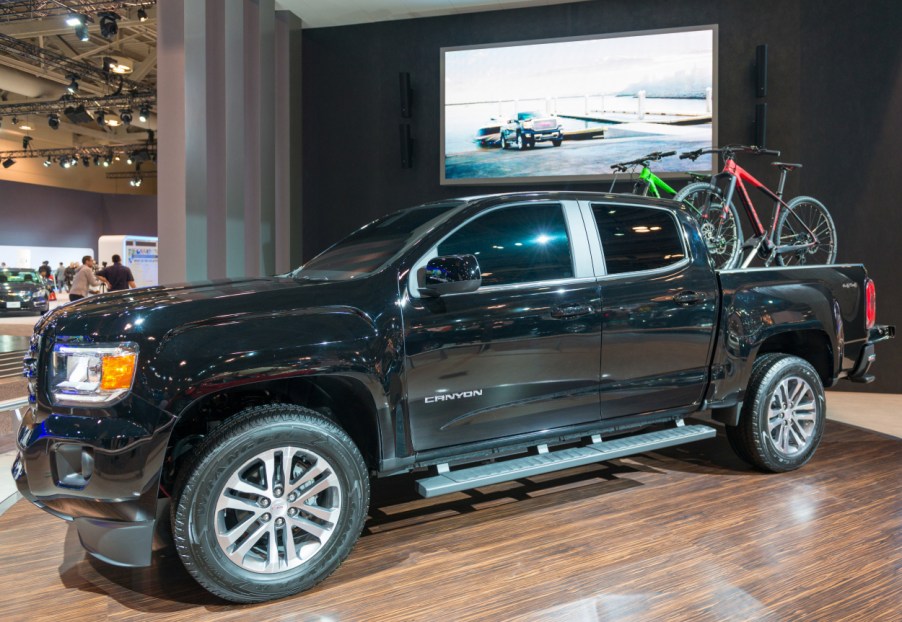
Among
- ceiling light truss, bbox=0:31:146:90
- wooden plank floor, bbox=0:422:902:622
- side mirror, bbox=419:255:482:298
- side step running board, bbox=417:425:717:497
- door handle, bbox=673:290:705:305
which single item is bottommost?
wooden plank floor, bbox=0:422:902:622

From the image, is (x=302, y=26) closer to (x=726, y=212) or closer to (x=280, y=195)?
(x=280, y=195)

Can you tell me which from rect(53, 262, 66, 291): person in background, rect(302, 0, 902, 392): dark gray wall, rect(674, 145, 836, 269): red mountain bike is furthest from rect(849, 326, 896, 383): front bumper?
rect(53, 262, 66, 291): person in background

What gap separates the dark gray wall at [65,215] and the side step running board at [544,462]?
74.0 ft

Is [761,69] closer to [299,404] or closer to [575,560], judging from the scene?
[575,560]

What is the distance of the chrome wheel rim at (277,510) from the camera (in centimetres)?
245

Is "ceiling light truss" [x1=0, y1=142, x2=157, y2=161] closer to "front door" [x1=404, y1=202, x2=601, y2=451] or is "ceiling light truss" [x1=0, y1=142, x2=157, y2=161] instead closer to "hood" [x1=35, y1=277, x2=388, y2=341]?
"hood" [x1=35, y1=277, x2=388, y2=341]

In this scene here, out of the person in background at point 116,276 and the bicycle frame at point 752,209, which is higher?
the bicycle frame at point 752,209

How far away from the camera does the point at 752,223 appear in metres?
5.91

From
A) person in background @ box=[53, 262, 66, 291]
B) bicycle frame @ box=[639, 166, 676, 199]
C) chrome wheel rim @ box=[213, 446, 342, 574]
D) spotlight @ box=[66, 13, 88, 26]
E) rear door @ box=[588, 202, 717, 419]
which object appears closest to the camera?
chrome wheel rim @ box=[213, 446, 342, 574]

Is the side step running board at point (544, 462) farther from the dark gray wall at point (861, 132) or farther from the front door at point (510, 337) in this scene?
the dark gray wall at point (861, 132)

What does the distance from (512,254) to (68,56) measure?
15.7 metres

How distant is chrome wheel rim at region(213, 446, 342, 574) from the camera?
2.45m

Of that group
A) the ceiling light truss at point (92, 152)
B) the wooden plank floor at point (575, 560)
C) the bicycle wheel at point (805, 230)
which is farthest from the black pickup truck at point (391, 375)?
the ceiling light truss at point (92, 152)

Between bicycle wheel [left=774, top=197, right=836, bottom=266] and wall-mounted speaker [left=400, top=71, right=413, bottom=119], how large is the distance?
15.1 ft
